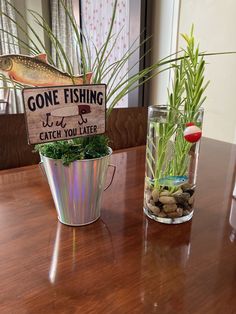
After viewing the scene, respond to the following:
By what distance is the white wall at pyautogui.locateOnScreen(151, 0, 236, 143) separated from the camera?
1.56 m

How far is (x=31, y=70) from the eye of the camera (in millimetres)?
456

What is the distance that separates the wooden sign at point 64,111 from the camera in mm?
433

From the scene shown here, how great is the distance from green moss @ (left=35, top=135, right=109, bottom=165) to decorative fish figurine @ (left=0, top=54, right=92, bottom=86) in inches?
4.5

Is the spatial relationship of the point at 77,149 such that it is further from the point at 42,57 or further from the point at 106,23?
the point at 106,23

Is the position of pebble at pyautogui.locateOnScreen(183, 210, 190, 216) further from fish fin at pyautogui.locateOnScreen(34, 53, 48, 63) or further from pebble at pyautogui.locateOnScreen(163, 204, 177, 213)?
fish fin at pyautogui.locateOnScreen(34, 53, 48, 63)

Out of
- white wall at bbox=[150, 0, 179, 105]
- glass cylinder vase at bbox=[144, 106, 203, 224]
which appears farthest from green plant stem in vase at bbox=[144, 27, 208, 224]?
white wall at bbox=[150, 0, 179, 105]

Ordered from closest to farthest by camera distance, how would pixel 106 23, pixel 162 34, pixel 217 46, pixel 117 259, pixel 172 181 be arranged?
1. pixel 117 259
2. pixel 172 181
3. pixel 217 46
4. pixel 162 34
5. pixel 106 23

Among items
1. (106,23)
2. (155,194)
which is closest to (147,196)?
(155,194)

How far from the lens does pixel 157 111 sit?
21.2 inches

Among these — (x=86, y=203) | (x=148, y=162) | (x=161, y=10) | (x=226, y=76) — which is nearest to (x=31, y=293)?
(x=86, y=203)

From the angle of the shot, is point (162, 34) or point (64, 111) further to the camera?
point (162, 34)

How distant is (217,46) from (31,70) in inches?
58.9

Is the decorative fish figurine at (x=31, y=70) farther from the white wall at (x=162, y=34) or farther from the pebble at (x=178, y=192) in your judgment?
the white wall at (x=162, y=34)

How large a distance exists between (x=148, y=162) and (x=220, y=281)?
0.86ft
